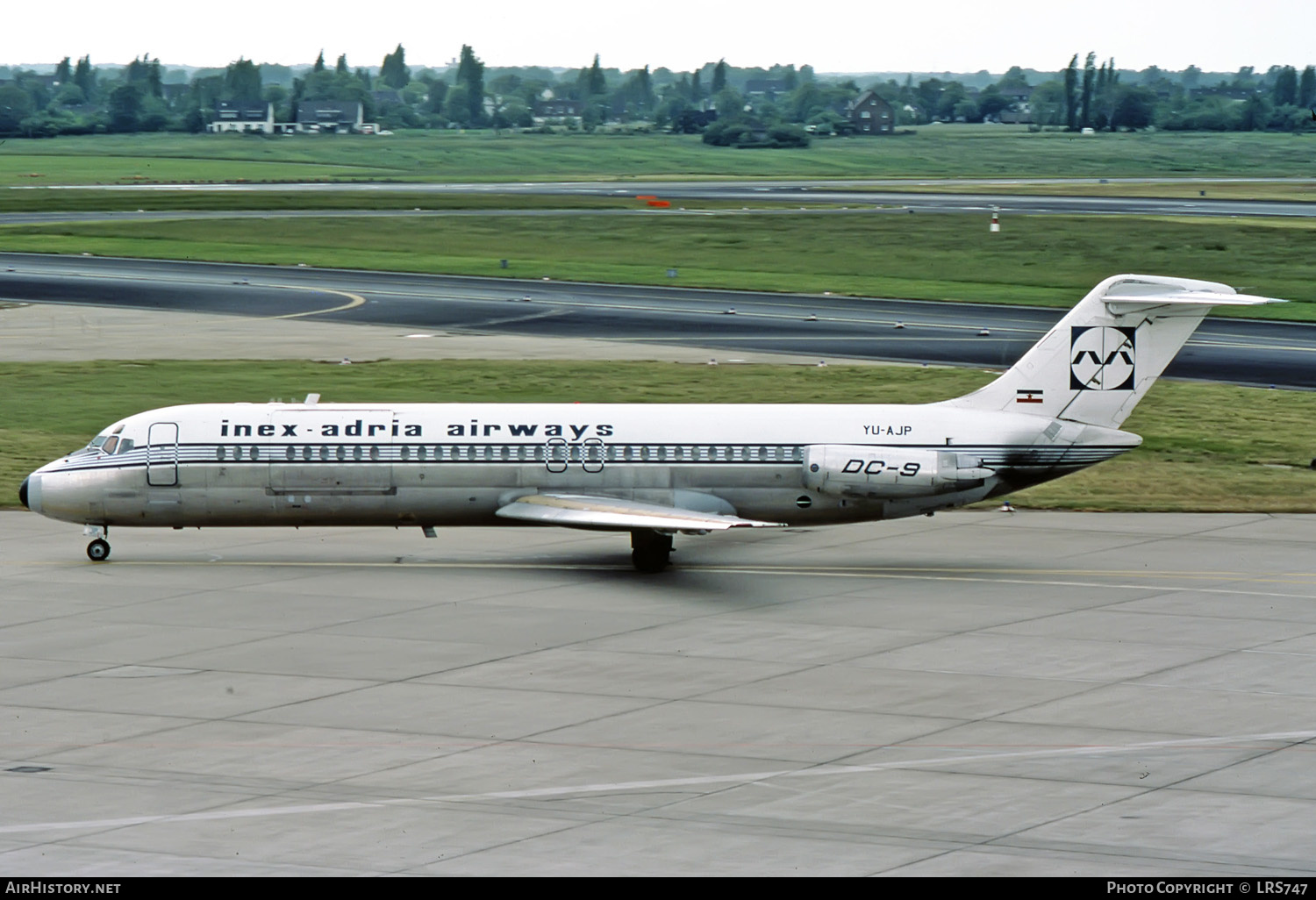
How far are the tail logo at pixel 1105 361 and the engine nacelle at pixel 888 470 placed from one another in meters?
2.88

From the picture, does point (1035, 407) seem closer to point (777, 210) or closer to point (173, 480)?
point (173, 480)

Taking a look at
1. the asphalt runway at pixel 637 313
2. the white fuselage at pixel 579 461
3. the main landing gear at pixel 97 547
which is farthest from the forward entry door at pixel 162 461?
the asphalt runway at pixel 637 313

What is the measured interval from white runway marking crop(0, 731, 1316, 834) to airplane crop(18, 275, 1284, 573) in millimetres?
12623

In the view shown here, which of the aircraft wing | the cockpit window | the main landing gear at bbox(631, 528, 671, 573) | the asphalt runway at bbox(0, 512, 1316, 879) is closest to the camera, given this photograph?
the asphalt runway at bbox(0, 512, 1316, 879)

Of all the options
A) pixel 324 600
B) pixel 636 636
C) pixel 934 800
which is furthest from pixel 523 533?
pixel 934 800

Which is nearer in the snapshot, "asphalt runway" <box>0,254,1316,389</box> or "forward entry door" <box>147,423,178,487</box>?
"forward entry door" <box>147,423,178,487</box>

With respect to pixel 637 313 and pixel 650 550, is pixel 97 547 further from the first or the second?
pixel 637 313

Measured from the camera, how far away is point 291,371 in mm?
64062

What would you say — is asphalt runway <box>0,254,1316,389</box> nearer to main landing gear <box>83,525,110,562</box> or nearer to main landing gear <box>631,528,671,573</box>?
main landing gear <box>631,528,671,573</box>

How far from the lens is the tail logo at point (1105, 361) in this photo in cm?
3712

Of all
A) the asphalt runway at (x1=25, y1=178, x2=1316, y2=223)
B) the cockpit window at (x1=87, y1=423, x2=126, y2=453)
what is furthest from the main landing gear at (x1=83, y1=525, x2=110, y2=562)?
the asphalt runway at (x1=25, y1=178, x2=1316, y2=223)

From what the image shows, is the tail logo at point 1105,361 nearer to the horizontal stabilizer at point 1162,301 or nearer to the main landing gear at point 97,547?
the horizontal stabilizer at point 1162,301

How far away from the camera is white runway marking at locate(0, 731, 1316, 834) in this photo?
818 inches

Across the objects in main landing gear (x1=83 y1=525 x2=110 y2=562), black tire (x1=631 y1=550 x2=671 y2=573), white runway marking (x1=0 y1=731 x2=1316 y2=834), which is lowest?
main landing gear (x1=83 y1=525 x2=110 y2=562)
